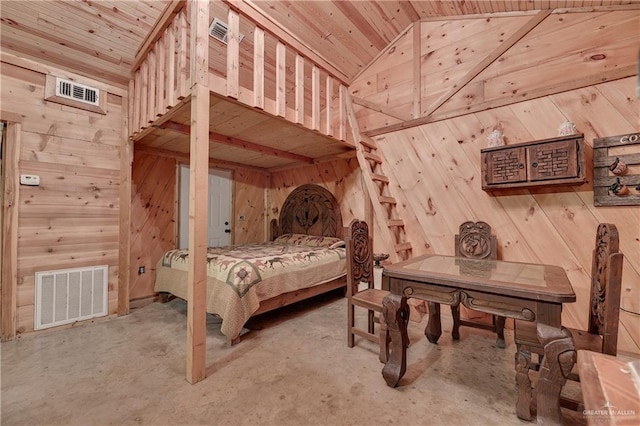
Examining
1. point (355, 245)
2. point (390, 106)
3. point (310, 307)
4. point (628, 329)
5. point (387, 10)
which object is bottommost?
point (310, 307)

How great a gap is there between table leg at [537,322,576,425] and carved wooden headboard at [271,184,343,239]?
2.81 meters

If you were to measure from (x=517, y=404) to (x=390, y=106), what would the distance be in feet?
10.6

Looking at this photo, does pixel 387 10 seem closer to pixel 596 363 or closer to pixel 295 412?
pixel 596 363

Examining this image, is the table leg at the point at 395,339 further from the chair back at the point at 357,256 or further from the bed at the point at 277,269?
the bed at the point at 277,269

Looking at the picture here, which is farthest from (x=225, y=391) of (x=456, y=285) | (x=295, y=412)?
(x=456, y=285)

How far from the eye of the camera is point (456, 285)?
1451 millimetres

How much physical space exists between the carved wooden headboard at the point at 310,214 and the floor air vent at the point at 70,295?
2524 millimetres

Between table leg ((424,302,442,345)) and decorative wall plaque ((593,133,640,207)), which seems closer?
decorative wall plaque ((593,133,640,207))

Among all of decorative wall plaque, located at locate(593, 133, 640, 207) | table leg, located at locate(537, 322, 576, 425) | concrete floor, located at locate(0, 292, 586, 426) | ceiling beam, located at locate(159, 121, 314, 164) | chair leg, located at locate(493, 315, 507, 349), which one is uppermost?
ceiling beam, located at locate(159, 121, 314, 164)

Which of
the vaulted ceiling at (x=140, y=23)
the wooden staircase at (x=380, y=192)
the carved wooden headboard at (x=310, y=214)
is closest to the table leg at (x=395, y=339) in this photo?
the wooden staircase at (x=380, y=192)

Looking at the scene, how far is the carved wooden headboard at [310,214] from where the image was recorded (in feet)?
13.2

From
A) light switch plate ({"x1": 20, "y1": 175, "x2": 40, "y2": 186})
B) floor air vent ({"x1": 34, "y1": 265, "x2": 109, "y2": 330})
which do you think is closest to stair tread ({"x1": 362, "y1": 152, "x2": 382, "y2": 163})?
floor air vent ({"x1": 34, "y1": 265, "x2": 109, "y2": 330})

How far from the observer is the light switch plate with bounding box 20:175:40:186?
7.87ft

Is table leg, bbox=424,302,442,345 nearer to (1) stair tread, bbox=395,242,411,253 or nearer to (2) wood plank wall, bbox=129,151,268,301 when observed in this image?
(1) stair tread, bbox=395,242,411,253
